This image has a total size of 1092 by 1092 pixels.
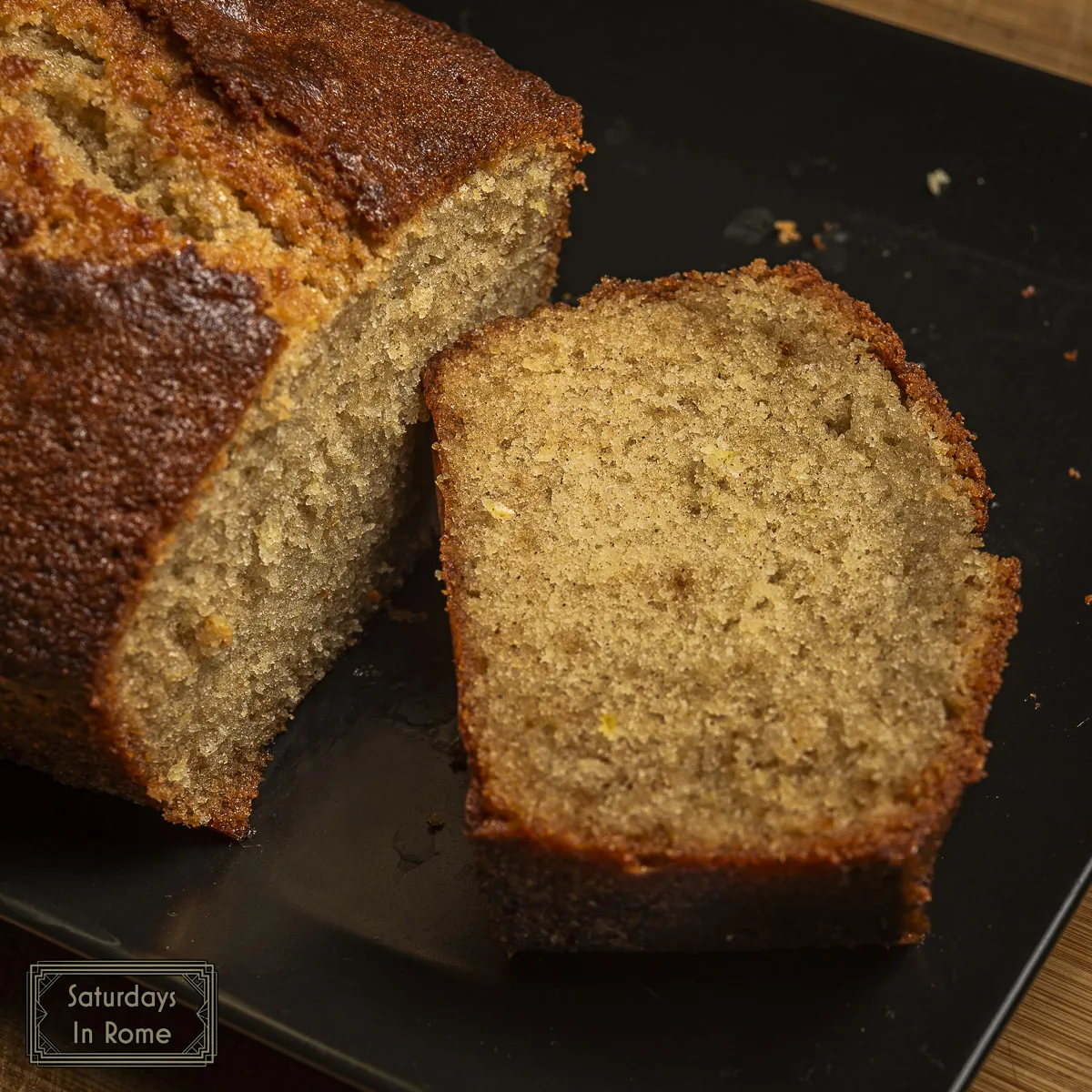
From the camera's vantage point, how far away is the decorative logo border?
8.41 ft

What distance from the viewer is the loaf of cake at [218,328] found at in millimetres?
2451

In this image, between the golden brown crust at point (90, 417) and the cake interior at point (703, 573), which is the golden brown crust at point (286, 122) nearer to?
the golden brown crust at point (90, 417)

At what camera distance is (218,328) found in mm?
2525

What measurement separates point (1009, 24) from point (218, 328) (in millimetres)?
3242

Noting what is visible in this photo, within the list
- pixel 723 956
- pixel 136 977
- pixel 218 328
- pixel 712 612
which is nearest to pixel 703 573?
pixel 712 612

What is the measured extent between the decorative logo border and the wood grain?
11.9ft

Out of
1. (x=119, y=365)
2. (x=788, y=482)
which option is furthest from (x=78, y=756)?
(x=788, y=482)

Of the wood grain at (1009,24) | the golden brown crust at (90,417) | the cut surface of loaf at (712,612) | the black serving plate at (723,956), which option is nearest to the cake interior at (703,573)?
the cut surface of loaf at (712,612)

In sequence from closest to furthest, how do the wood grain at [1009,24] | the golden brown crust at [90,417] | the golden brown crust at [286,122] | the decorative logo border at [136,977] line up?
the golden brown crust at [90,417], the decorative logo border at [136,977], the golden brown crust at [286,122], the wood grain at [1009,24]

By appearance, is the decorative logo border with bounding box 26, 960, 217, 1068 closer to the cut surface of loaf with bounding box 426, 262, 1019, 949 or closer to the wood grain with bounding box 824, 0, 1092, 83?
the cut surface of loaf with bounding box 426, 262, 1019, 949

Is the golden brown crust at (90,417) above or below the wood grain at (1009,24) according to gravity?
below

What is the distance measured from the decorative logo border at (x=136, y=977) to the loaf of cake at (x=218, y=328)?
0.36 meters

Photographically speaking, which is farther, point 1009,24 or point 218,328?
point 1009,24

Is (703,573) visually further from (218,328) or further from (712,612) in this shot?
(218,328)
